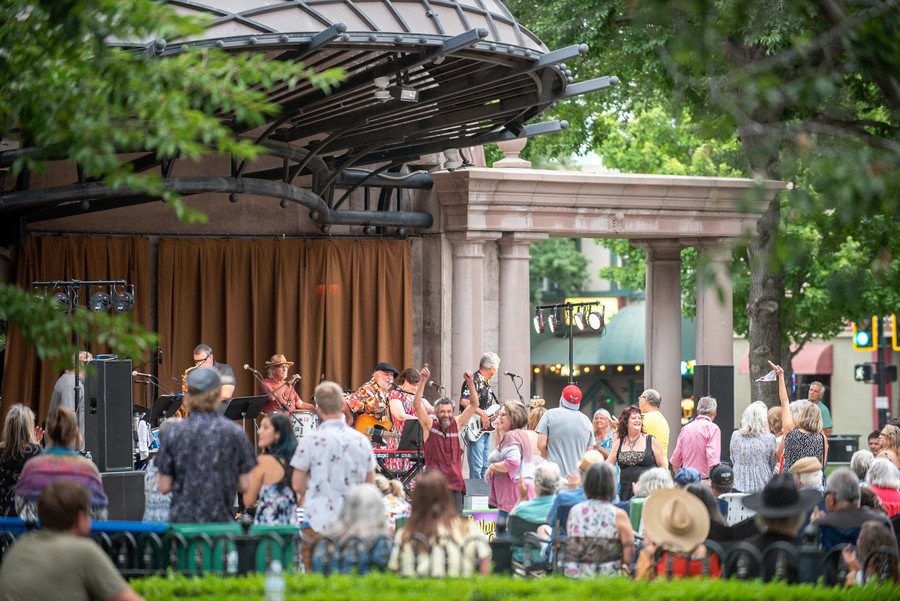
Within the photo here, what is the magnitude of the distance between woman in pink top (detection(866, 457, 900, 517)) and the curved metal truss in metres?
5.03

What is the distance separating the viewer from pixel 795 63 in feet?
61.2

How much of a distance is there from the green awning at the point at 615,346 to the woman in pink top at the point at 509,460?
2918 centimetres

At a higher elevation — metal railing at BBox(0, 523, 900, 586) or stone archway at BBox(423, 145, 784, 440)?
stone archway at BBox(423, 145, 784, 440)

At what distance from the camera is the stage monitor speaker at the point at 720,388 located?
17.3m

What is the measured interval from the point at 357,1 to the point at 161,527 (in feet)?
22.1

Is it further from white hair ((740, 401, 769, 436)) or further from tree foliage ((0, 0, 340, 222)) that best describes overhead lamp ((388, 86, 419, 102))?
tree foliage ((0, 0, 340, 222))

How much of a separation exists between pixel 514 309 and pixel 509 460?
8604 millimetres

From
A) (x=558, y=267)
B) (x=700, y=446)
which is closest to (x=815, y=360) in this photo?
(x=558, y=267)

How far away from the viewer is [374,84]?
14117mm

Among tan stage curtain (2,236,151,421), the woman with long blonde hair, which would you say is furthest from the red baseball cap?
tan stage curtain (2,236,151,421)

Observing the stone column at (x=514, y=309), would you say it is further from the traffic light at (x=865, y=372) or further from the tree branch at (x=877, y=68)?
the tree branch at (x=877, y=68)

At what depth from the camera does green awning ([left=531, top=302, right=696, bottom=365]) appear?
43.0m

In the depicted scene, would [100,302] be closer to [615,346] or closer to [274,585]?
[274,585]

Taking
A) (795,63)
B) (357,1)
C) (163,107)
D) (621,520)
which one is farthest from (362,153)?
(163,107)
